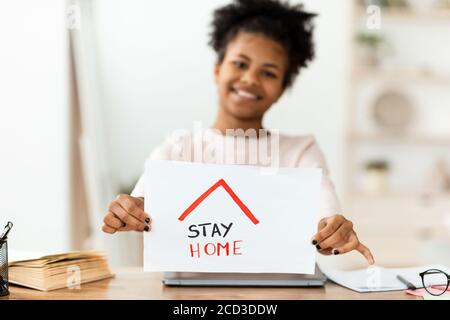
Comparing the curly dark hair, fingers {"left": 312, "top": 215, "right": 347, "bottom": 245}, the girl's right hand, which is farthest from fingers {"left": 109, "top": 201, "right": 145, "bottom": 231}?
the curly dark hair

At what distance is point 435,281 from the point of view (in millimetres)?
1162

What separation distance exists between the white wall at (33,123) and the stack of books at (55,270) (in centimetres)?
175

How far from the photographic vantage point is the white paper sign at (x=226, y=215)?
107 cm

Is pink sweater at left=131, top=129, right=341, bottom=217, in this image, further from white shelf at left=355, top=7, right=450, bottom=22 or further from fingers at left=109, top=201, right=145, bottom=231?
white shelf at left=355, top=7, right=450, bottom=22

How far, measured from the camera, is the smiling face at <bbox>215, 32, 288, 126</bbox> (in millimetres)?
1598

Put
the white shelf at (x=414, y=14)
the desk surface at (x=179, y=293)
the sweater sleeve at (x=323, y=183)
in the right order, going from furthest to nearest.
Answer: the white shelf at (x=414, y=14)
the sweater sleeve at (x=323, y=183)
the desk surface at (x=179, y=293)

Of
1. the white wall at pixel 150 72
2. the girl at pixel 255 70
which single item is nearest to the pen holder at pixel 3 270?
the girl at pixel 255 70

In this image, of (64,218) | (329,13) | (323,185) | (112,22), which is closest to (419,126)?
(329,13)

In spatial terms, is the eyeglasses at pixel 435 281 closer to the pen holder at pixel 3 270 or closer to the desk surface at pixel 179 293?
the desk surface at pixel 179 293

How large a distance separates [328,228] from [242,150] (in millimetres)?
514

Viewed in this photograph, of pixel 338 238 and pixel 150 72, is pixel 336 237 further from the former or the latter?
pixel 150 72
